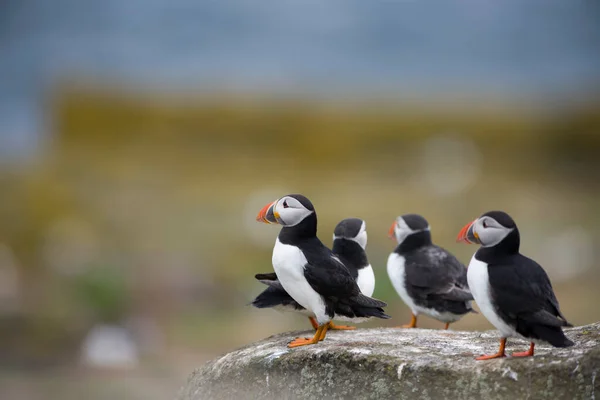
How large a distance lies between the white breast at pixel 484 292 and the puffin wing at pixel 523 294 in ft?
0.11

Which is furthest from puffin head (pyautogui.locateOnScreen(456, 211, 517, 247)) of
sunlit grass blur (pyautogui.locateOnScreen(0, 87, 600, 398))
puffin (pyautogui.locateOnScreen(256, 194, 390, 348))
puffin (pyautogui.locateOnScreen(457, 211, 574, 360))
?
sunlit grass blur (pyautogui.locateOnScreen(0, 87, 600, 398))

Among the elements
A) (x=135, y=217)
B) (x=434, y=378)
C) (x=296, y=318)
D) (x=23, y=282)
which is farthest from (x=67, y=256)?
(x=434, y=378)

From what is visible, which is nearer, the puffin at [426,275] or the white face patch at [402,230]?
the puffin at [426,275]

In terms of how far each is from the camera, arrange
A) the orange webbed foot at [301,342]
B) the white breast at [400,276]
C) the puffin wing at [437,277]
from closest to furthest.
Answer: the orange webbed foot at [301,342], the puffin wing at [437,277], the white breast at [400,276]

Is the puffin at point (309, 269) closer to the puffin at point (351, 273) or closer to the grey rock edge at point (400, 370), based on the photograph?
the grey rock edge at point (400, 370)

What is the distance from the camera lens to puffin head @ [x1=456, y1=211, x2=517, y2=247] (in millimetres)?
4496

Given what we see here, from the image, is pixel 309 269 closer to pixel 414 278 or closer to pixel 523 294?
pixel 523 294

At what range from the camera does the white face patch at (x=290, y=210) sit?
506cm

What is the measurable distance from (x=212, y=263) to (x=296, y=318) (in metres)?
3.34

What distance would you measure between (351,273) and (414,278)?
0.83m

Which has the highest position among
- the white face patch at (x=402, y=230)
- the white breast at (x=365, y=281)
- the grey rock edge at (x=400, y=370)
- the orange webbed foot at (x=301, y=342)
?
the white face patch at (x=402, y=230)

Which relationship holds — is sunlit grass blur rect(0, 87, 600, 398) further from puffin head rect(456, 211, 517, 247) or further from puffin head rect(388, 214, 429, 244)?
puffin head rect(456, 211, 517, 247)

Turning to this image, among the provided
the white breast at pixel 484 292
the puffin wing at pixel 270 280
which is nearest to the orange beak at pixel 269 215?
the puffin wing at pixel 270 280

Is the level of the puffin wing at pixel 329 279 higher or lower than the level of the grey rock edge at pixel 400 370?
higher
